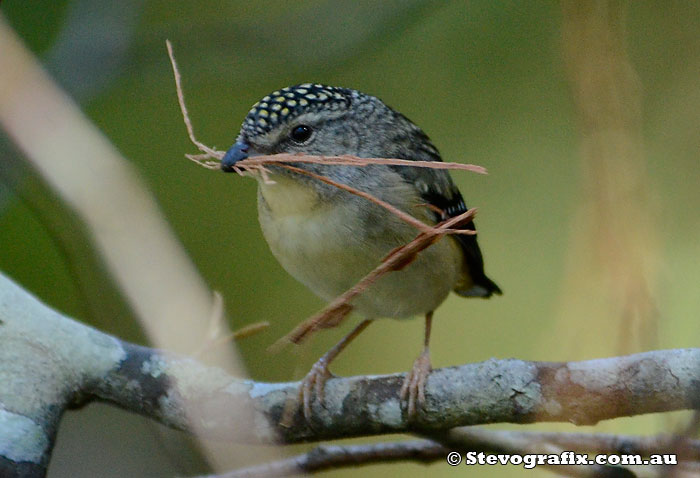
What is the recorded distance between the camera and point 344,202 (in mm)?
2912

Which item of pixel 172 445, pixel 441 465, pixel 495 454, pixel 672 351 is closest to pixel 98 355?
pixel 172 445

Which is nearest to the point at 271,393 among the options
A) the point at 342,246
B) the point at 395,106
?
the point at 342,246

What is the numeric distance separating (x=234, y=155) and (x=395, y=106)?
3381 mm

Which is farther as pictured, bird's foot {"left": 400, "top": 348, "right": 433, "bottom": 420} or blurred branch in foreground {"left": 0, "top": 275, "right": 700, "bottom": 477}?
bird's foot {"left": 400, "top": 348, "right": 433, "bottom": 420}

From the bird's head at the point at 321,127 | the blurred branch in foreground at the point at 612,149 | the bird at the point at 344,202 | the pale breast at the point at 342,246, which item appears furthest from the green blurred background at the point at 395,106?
the blurred branch in foreground at the point at 612,149

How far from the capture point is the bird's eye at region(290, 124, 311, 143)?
3.06 metres

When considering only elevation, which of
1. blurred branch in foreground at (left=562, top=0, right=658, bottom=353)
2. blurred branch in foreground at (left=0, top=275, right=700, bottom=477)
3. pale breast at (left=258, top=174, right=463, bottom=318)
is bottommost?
blurred branch in foreground at (left=0, top=275, right=700, bottom=477)

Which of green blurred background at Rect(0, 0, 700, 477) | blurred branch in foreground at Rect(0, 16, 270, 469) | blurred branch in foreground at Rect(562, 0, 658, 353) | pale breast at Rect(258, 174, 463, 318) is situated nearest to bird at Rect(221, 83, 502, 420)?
pale breast at Rect(258, 174, 463, 318)

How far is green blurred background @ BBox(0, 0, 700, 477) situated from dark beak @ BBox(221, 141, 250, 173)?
1.48m

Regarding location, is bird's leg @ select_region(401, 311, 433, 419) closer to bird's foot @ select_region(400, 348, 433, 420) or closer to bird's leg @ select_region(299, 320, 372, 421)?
bird's foot @ select_region(400, 348, 433, 420)

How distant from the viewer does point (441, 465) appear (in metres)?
4.98

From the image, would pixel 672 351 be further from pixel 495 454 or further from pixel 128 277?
pixel 128 277

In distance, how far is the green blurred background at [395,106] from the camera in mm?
4273

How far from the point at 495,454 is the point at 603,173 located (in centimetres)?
152
